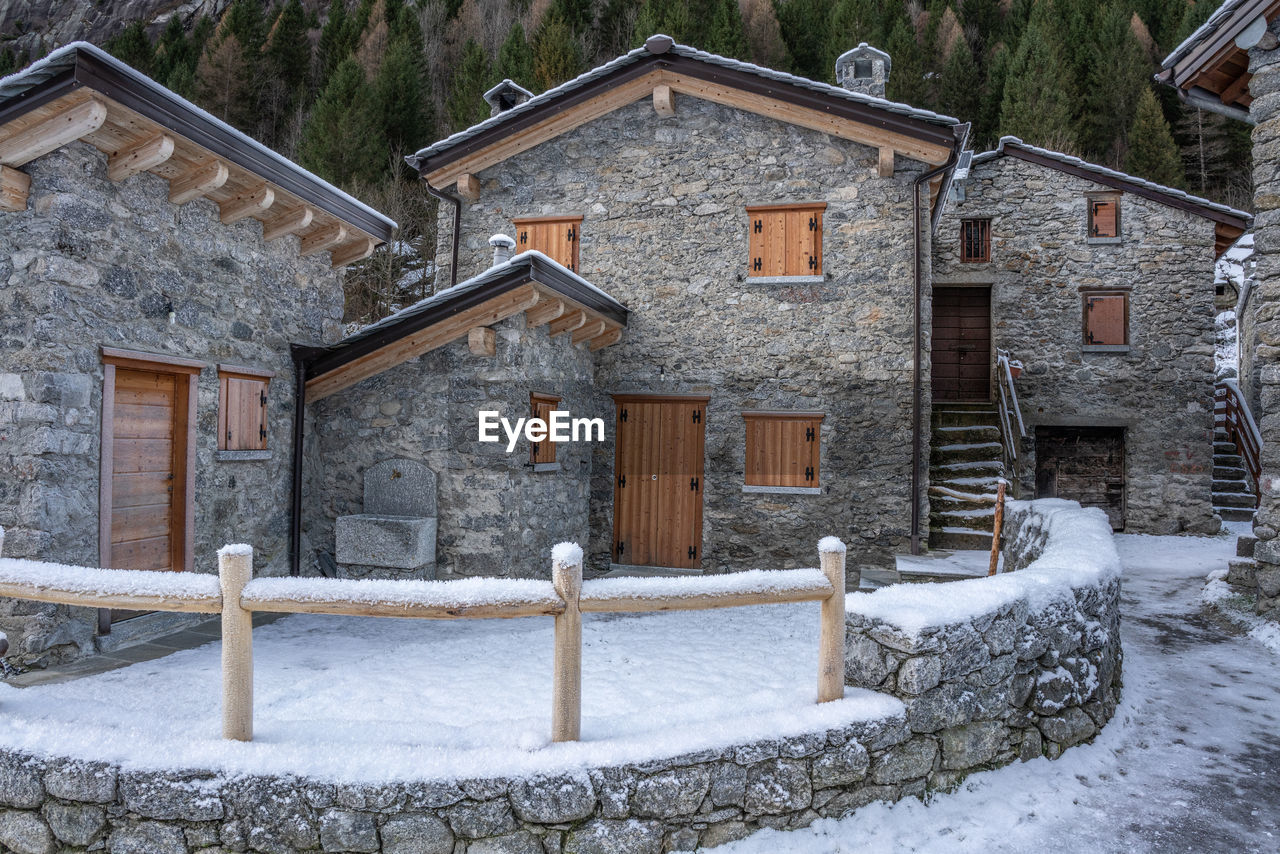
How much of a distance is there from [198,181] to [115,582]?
3762 mm

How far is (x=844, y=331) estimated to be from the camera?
27.6ft

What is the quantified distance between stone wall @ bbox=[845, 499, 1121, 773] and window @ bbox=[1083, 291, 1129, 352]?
30.1 feet

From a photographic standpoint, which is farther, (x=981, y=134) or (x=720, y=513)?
(x=981, y=134)

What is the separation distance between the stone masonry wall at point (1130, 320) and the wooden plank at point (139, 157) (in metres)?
11.3

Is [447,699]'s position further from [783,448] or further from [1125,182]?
[1125,182]

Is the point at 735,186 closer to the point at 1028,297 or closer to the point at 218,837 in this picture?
the point at 1028,297

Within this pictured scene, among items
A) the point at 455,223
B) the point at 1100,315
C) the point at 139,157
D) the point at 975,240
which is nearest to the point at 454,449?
the point at 139,157

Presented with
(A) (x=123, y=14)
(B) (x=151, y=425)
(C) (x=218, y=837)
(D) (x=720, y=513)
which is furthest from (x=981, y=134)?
(A) (x=123, y=14)

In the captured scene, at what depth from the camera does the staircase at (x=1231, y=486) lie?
11.9 m

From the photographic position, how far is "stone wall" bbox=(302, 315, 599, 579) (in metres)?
6.80

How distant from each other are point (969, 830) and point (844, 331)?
611cm

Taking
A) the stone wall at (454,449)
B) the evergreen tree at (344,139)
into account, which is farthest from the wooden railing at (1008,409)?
the evergreen tree at (344,139)

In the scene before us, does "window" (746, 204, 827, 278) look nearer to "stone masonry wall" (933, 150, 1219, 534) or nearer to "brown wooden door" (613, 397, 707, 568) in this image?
"brown wooden door" (613, 397, 707, 568)

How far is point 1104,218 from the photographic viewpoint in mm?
11820
